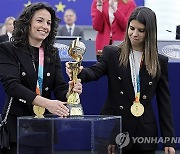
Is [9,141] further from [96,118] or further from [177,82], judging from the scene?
[177,82]

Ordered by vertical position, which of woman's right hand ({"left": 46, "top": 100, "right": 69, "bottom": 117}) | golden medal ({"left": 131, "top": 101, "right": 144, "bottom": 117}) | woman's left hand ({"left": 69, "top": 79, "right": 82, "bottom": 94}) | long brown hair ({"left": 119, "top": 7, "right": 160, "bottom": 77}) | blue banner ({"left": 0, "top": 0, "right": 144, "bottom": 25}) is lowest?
golden medal ({"left": 131, "top": 101, "right": 144, "bottom": 117})

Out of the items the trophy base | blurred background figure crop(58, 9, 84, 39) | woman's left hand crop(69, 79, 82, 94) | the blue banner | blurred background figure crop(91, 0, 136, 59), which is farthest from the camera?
the blue banner

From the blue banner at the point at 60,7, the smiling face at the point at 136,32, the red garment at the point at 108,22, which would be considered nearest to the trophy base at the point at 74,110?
the smiling face at the point at 136,32

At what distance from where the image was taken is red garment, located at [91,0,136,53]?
6.57 metres

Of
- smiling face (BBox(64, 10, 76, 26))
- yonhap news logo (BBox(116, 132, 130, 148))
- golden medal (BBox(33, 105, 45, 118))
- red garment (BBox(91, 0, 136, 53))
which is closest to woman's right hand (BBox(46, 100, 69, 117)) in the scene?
golden medal (BBox(33, 105, 45, 118))

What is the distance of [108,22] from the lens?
6668mm

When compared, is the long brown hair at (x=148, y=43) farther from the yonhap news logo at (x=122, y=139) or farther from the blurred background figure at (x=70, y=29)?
the blurred background figure at (x=70, y=29)

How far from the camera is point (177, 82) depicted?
5.25m

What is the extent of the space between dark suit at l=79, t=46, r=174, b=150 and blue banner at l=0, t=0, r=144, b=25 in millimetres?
9257

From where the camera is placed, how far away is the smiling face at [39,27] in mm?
3361

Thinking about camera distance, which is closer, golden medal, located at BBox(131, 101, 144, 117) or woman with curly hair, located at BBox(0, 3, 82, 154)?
woman with curly hair, located at BBox(0, 3, 82, 154)

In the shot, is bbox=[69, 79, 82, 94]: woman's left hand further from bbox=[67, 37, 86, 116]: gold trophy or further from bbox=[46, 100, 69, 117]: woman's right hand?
bbox=[46, 100, 69, 117]: woman's right hand

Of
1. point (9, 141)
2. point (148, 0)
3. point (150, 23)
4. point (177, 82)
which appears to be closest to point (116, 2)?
point (177, 82)

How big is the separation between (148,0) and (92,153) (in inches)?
417
